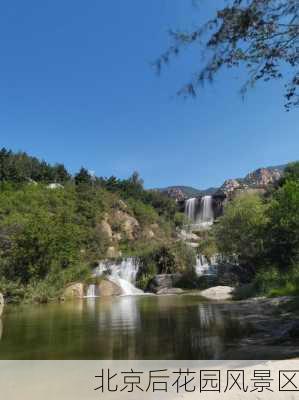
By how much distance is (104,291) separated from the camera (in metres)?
39.1

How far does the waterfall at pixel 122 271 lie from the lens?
43375 millimetres

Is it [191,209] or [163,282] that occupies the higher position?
[191,209]

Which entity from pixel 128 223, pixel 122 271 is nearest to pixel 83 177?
pixel 128 223

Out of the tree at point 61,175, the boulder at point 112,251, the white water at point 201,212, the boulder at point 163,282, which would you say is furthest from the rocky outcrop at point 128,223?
the boulder at point 163,282

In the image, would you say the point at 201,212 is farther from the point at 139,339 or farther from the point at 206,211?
the point at 139,339

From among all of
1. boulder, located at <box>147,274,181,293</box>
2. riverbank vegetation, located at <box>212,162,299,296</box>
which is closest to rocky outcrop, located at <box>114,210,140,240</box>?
boulder, located at <box>147,274,181,293</box>

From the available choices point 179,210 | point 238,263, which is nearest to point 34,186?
point 179,210

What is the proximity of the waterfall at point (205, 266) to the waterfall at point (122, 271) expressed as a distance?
7.07 m

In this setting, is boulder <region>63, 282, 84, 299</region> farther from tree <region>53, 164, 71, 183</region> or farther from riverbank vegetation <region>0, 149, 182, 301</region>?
tree <region>53, 164, 71, 183</region>

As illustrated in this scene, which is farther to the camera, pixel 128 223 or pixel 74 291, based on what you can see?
pixel 128 223

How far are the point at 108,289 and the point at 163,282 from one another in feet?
18.7

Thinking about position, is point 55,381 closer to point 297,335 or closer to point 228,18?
point 297,335

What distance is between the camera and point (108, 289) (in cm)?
3947

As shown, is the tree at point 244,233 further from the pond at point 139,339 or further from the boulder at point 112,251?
the boulder at point 112,251
